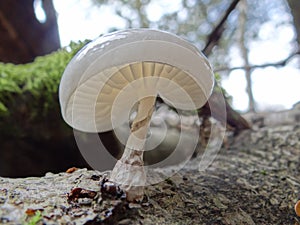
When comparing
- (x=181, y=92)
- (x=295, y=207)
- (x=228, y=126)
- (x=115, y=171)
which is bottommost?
(x=295, y=207)

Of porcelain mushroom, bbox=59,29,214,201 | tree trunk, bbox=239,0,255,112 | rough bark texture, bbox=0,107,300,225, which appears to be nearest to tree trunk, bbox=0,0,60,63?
porcelain mushroom, bbox=59,29,214,201

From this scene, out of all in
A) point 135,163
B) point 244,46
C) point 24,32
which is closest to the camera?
point 135,163

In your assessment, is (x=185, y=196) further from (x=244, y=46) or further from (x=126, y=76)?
(x=244, y=46)

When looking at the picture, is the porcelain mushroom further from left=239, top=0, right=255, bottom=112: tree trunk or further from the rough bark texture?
left=239, top=0, right=255, bottom=112: tree trunk

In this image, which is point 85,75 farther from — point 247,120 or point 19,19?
point 19,19

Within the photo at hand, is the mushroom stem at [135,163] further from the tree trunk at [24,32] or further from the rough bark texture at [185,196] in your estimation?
the tree trunk at [24,32]

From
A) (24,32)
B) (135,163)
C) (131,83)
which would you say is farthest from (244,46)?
(135,163)

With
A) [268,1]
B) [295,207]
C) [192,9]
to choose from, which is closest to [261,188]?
[295,207]
